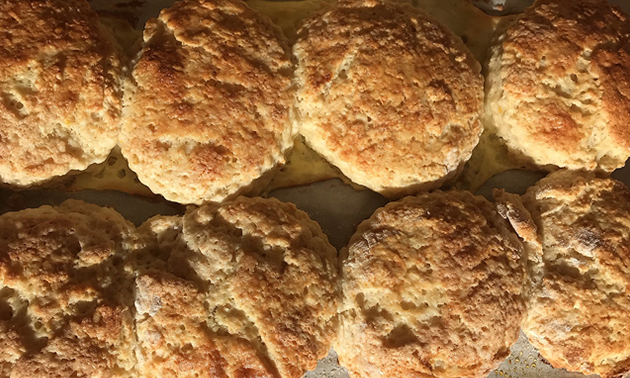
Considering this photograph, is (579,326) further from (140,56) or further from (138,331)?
(140,56)

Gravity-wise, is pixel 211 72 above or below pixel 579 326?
above

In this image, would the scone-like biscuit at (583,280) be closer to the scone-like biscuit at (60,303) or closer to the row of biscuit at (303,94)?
the row of biscuit at (303,94)

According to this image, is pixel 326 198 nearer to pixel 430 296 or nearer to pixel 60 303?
pixel 430 296

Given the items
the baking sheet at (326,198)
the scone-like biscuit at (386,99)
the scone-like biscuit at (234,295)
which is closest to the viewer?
the scone-like biscuit at (234,295)

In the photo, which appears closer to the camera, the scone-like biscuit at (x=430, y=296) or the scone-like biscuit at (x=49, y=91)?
the scone-like biscuit at (x=49, y=91)

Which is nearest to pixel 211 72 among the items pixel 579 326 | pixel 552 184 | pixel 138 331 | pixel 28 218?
pixel 28 218

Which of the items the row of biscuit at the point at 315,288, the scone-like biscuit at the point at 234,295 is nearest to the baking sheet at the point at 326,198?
the row of biscuit at the point at 315,288

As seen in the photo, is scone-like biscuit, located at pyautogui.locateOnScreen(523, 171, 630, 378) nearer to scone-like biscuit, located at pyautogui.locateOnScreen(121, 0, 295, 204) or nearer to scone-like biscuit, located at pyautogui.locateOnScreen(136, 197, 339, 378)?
scone-like biscuit, located at pyautogui.locateOnScreen(136, 197, 339, 378)

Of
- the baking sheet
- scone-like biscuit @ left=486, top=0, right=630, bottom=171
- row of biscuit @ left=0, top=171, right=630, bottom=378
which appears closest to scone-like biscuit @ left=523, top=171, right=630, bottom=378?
row of biscuit @ left=0, top=171, right=630, bottom=378
